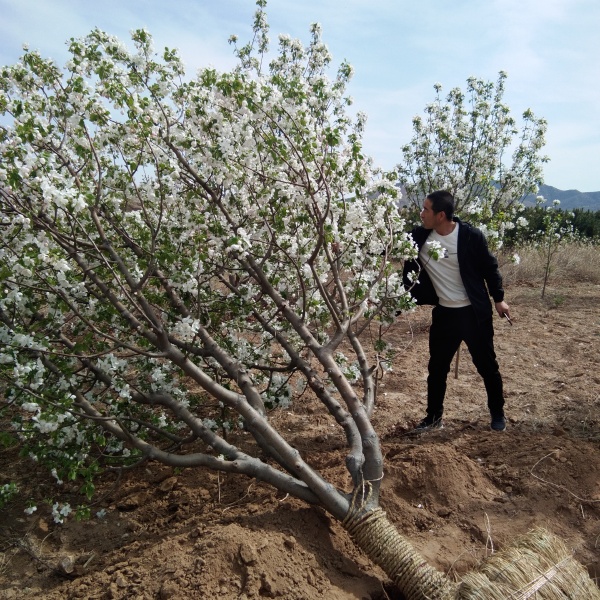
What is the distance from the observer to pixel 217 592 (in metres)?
2.41

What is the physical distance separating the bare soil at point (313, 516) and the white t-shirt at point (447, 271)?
1.08m

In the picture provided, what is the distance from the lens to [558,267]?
1147 cm

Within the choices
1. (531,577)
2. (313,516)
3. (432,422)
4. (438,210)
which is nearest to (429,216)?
(438,210)

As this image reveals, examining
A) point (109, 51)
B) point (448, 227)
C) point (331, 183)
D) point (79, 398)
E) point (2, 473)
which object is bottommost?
point (2, 473)

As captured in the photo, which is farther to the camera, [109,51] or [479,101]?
[479,101]

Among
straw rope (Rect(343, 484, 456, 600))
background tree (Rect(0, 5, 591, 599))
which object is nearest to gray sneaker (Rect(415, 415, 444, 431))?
background tree (Rect(0, 5, 591, 599))

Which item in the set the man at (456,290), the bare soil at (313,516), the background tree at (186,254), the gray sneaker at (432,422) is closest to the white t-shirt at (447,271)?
the man at (456,290)

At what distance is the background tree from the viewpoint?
9.20ft

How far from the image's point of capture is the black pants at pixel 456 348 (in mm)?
4078

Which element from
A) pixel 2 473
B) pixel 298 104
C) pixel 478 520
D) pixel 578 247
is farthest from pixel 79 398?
pixel 578 247

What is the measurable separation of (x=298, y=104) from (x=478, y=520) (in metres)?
2.73

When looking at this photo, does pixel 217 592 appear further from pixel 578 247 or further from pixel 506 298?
pixel 578 247

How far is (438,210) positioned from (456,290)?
25.1 inches

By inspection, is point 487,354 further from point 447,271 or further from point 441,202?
point 441,202
